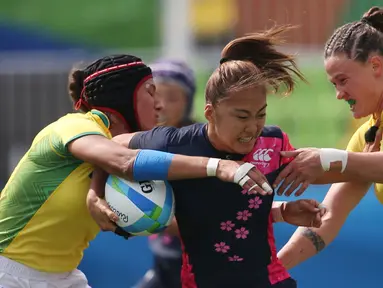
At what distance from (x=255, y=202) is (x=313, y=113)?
8046mm

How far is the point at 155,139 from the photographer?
171 inches

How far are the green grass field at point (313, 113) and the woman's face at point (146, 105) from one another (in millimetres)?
7046

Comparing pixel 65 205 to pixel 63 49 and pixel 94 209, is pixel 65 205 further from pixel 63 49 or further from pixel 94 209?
pixel 63 49

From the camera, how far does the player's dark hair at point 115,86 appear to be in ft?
15.5

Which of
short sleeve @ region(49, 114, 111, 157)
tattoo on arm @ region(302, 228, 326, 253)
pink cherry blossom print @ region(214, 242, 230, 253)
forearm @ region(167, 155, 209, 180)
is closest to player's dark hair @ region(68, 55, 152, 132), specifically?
short sleeve @ region(49, 114, 111, 157)

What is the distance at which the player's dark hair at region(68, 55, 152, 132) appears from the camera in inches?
187

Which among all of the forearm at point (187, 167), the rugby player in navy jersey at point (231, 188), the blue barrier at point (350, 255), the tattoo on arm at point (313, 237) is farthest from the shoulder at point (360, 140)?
the blue barrier at point (350, 255)

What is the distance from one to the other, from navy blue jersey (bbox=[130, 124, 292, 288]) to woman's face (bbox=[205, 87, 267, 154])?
0.08 m

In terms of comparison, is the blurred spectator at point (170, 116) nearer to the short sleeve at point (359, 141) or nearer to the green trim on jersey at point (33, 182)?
the short sleeve at point (359, 141)

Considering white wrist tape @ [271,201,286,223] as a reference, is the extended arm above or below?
below

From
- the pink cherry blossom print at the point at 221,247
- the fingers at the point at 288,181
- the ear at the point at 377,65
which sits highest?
the ear at the point at 377,65

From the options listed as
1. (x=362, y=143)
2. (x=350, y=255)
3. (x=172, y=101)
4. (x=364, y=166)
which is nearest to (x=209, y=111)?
(x=364, y=166)

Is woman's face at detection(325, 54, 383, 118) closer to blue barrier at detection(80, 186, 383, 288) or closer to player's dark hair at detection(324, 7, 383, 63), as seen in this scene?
player's dark hair at detection(324, 7, 383, 63)

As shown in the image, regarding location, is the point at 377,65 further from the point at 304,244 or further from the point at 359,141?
the point at 304,244
